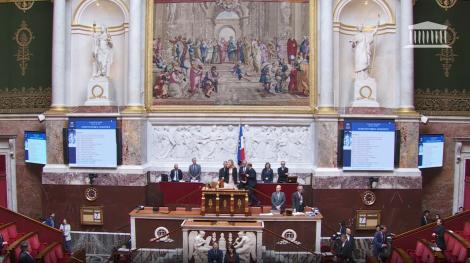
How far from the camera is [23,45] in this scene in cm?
2197

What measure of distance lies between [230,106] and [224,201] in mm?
4488

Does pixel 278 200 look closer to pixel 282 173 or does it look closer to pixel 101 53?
pixel 282 173

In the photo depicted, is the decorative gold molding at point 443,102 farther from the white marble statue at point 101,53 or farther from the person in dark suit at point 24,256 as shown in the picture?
the person in dark suit at point 24,256

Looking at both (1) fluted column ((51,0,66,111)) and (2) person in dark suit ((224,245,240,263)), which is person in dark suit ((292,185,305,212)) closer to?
(2) person in dark suit ((224,245,240,263))

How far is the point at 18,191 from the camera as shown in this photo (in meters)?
22.2

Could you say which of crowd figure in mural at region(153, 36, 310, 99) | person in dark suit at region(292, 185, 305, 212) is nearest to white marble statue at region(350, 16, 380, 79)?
crowd figure in mural at region(153, 36, 310, 99)

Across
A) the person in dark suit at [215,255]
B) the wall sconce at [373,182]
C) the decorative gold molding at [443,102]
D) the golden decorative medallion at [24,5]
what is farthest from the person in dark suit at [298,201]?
the golden decorative medallion at [24,5]

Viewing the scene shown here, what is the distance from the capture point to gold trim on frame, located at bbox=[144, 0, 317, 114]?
20.7 m

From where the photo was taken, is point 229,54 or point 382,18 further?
point 229,54

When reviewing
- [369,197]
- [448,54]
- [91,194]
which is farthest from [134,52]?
[448,54]

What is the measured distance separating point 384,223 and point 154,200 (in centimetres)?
879

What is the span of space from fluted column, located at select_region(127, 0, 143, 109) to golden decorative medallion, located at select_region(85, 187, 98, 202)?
3496 millimetres

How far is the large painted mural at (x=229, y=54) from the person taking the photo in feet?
68.6

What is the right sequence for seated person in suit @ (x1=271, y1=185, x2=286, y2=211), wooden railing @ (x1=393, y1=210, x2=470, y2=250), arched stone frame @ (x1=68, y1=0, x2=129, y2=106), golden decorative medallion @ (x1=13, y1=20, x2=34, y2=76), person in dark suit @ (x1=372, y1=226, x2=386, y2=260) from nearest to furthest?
wooden railing @ (x1=393, y1=210, x2=470, y2=250)
person in dark suit @ (x1=372, y1=226, x2=386, y2=260)
seated person in suit @ (x1=271, y1=185, x2=286, y2=211)
arched stone frame @ (x1=68, y1=0, x2=129, y2=106)
golden decorative medallion @ (x1=13, y1=20, x2=34, y2=76)
